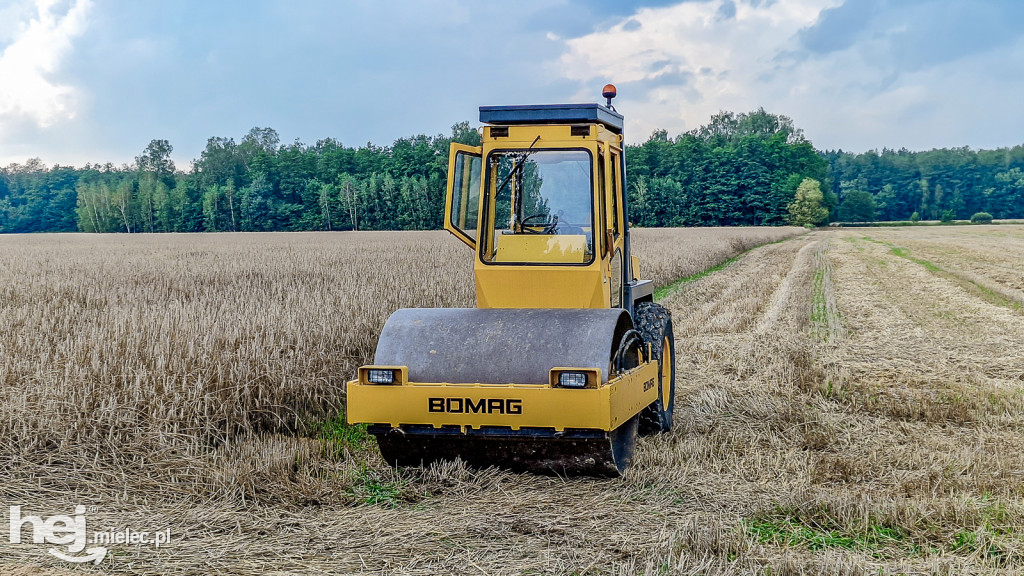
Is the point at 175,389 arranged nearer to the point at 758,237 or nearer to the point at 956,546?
the point at 956,546

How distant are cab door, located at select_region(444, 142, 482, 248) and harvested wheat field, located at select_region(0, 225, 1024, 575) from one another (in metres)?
1.71

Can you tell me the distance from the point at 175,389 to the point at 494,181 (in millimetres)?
2890

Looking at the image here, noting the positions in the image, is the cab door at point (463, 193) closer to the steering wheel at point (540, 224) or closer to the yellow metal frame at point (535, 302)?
the yellow metal frame at point (535, 302)

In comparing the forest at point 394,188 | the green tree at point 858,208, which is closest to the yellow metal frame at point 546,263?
the forest at point 394,188

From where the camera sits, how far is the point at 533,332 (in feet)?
17.7

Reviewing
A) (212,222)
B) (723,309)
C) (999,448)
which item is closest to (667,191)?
(212,222)

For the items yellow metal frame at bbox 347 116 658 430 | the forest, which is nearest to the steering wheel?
yellow metal frame at bbox 347 116 658 430

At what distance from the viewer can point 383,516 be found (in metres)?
4.82

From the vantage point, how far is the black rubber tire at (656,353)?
6.50 m

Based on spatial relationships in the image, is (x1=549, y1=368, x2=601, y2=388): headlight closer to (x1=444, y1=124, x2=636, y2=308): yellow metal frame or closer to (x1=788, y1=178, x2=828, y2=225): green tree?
(x1=444, y1=124, x2=636, y2=308): yellow metal frame

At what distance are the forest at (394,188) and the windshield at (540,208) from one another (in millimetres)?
55074

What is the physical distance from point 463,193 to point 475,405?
1642mm

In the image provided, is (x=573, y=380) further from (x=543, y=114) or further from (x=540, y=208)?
(x=543, y=114)

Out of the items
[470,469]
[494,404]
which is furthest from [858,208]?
[494,404]
